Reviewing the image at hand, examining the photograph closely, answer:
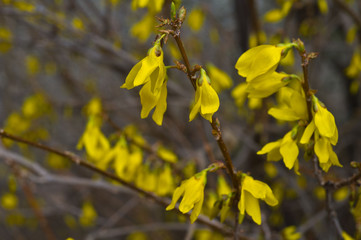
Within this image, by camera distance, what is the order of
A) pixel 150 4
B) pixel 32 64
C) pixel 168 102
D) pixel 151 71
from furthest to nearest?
pixel 32 64
pixel 168 102
pixel 150 4
pixel 151 71

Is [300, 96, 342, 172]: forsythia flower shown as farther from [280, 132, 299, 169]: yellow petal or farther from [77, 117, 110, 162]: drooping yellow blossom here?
[77, 117, 110, 162]: drooping yellow blossom

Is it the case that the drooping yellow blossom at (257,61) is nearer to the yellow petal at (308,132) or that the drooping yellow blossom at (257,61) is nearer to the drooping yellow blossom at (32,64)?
the yellow petal at (308,132)

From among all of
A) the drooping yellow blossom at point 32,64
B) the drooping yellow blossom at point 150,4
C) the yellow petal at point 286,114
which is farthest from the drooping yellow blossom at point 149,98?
the drooping yellow blossom at point 32,64

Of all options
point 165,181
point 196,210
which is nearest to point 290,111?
point 196,210

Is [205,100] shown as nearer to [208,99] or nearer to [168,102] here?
[208,99]

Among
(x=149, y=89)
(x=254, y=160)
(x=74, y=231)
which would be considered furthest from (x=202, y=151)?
(x=74, y=231)

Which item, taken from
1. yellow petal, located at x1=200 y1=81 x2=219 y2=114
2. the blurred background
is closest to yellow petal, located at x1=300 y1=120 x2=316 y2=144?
yellow petal, located at x1=200 y1=81 x2=219 y2=114

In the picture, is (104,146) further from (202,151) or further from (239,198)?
(202,151)
